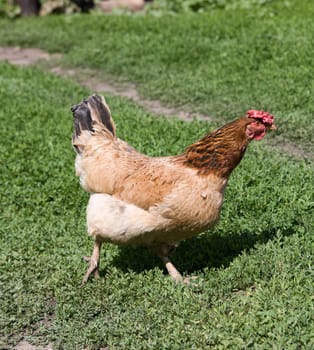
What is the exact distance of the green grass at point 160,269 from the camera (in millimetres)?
4340

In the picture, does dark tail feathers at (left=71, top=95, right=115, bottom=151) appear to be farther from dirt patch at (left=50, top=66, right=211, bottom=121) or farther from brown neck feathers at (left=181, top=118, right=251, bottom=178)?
dirt patch at (left=50, top=66, right=211, bottom=121)

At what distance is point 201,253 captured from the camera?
5.43 metres

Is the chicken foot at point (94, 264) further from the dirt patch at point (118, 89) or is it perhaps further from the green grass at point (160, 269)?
the dirt patch at point (118, 89)

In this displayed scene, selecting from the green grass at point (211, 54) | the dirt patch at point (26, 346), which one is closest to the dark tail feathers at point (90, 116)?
the dirt patch at point (26, 346)

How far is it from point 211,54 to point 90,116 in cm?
560

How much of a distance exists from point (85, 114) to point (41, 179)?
184 cm

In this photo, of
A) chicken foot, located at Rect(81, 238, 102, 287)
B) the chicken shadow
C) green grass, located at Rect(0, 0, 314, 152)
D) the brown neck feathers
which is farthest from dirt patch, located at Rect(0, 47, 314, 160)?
chicken foot, located at Rect(81, 238, 102, 287)

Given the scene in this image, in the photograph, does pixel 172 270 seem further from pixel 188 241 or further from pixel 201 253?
pixel 188 241

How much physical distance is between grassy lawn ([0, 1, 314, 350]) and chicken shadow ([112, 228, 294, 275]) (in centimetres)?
1

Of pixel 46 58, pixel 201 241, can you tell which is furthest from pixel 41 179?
pixel 46 58

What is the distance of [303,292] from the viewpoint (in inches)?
177

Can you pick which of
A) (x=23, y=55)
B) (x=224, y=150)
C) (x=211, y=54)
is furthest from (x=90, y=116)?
(x=23, y=55)

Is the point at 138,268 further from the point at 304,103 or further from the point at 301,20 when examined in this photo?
the point at 301,20

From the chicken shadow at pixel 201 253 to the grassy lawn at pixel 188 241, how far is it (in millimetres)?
14
